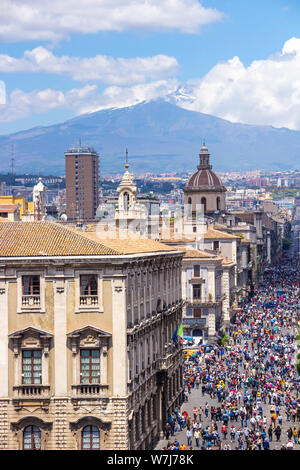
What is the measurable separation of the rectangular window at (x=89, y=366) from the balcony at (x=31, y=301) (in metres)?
2.88

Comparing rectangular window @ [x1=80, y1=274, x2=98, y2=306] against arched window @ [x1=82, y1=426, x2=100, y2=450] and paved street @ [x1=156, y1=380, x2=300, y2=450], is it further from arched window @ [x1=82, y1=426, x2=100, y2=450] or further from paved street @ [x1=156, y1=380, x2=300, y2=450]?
paved street @ [x1=156, y1=380, x2=300, y2=450]

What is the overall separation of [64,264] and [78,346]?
367cm

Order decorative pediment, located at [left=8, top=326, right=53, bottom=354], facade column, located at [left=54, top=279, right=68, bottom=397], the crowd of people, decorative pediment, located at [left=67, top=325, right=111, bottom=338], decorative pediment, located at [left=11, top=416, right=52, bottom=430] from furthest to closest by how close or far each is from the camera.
Answer: 1. the crowd of people
2. decorative pediment, located at [left=11, top=416, right=52, bottom=430]
3. decorative pediment, located at [left=8, top=326, right=53, bottom=354]
4. facade column, located at [left=54, top=279, right=68, bottom=397]
5. decorative pediment, located at [left=67, top=325, right=111, bottom=338]

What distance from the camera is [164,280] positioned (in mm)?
69188

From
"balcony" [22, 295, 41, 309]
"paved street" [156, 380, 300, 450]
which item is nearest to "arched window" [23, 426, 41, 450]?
"balcony" [22, 295, 41, 309]

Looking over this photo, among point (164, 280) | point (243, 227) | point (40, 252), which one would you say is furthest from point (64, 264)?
point (243, 227)

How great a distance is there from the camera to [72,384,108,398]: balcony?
5119cm

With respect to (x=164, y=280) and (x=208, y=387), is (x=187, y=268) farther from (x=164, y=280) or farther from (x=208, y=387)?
(x=164, y=280)

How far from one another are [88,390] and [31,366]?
9.21 feet

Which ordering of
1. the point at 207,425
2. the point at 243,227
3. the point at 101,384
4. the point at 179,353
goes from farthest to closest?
the point at 243,227 < the point at 179,353 < the point at 207,425 < the point at 101,384

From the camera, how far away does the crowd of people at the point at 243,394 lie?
61656 mm

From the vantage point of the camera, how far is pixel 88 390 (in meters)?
51.2

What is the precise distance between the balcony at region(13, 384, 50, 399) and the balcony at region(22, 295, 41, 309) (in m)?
3.49

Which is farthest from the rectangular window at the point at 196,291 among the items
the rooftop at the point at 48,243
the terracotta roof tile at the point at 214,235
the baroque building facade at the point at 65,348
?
the baroque building facade at the point at 65,348
